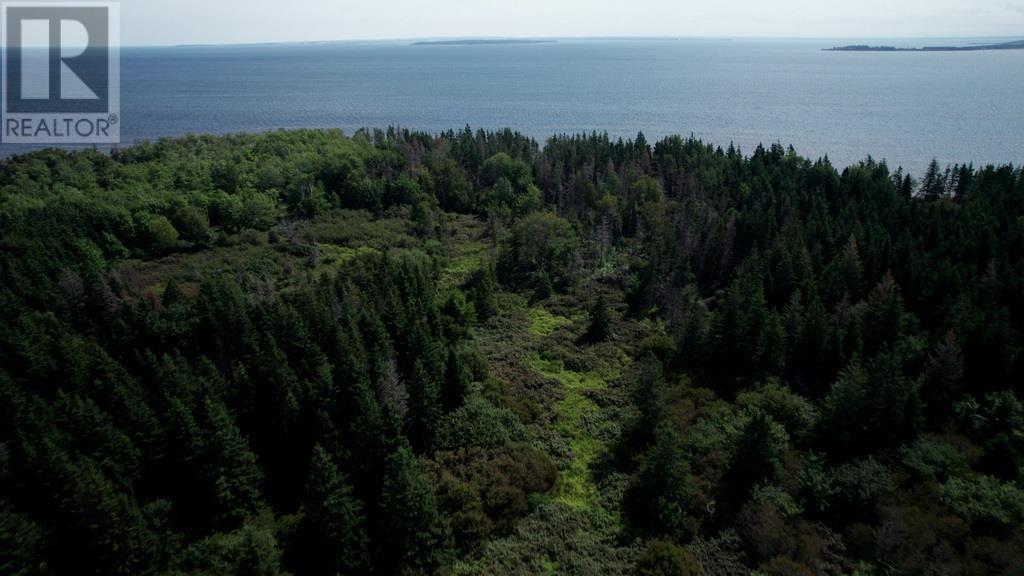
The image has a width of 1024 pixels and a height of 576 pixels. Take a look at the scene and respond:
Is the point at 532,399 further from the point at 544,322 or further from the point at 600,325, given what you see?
the point at 544,322

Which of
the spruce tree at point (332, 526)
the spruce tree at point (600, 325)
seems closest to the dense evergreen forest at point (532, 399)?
the spruce tree at point (332, 526)

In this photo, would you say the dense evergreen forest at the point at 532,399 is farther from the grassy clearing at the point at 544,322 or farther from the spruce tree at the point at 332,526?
the grassy clearing at the point at 544,322

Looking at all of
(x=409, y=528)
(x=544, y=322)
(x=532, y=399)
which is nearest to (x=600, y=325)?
(x=544, y=322)

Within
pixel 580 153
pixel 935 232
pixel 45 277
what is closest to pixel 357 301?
pixel 45 277

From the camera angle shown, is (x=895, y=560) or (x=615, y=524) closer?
(x=895, y=560)

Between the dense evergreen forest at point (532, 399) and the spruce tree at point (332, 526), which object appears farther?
the dense evergreen forest at point (532, 399)

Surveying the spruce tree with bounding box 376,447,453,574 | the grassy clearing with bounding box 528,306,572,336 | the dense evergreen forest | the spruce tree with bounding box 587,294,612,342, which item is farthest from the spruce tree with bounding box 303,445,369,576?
the spruce tree with bounding box 587,294,612,342

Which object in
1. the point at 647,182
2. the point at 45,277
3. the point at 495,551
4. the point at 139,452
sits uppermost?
the point at 647,182

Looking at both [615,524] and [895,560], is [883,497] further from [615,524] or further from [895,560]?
[615,524]

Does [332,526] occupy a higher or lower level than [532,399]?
lower
